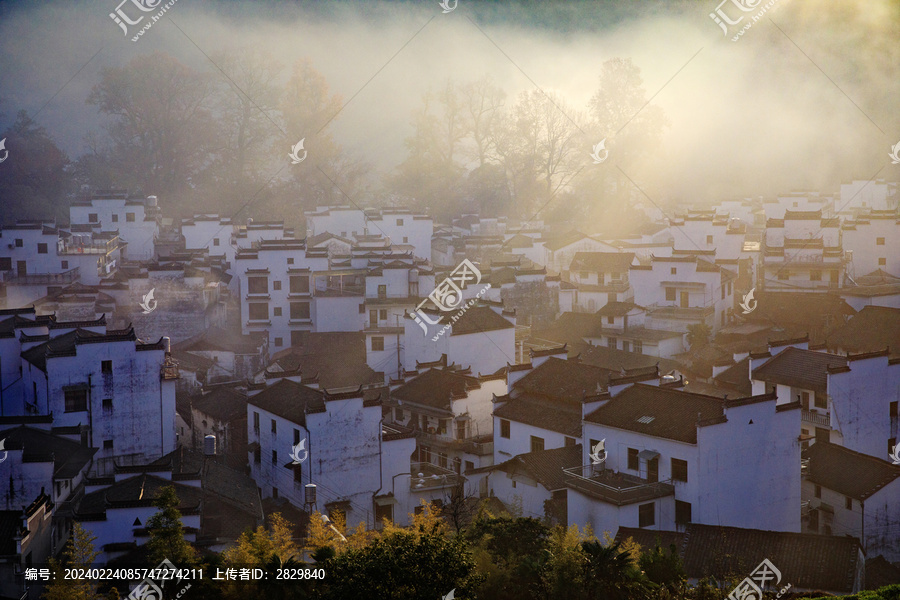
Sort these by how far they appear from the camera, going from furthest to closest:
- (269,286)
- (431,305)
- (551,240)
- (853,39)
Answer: (853,39)
(551,240)
(269,286)
(431,305)

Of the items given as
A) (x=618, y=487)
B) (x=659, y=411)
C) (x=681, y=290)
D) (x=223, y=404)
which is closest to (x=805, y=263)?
(x=681, y=290)

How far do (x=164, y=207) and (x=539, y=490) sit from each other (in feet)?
100

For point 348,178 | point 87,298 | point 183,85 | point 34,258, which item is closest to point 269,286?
point 87,298

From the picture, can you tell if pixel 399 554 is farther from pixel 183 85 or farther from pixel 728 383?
pixel 183 85

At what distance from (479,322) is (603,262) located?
28.1 ft

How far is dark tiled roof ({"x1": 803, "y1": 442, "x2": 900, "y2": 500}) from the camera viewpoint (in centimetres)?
1500

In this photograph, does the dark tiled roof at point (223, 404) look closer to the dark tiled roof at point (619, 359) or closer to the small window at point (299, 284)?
the small window at point (299, 284)

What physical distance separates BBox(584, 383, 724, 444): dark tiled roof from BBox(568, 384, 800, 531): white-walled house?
17 millimetres

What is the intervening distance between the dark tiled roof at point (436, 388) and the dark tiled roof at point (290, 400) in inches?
104

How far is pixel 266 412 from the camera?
56.1 ft

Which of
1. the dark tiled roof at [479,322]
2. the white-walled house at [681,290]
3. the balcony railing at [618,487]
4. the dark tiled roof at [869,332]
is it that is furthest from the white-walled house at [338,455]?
the white-walled house at [681,290]

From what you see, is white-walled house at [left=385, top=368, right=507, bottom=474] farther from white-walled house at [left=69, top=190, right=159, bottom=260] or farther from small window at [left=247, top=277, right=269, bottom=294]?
white-walled house at [left=69, top=190, right=159, bottom=260]

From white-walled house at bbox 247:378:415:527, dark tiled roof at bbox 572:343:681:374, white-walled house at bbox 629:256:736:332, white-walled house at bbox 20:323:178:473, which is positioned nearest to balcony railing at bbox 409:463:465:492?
white-walled house at bbox 247:378:415:527

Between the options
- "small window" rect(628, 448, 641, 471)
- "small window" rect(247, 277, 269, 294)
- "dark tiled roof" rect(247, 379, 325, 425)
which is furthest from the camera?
"small window" rect(247, 277, 269, 294)
